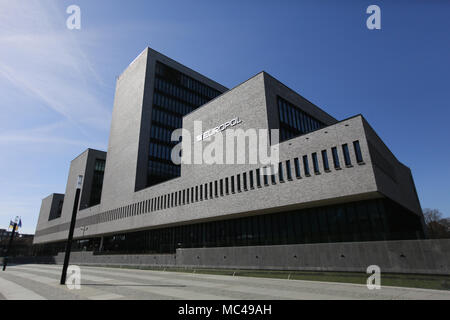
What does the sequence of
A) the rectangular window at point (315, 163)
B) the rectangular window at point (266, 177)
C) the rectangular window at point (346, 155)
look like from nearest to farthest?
the rectangular window at point (346, 155) < the rectangular window at point (315, 163) < the rectangular window at point (266, 177)

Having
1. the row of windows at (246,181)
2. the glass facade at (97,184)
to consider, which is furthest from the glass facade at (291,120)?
the glass facade at (97,184)

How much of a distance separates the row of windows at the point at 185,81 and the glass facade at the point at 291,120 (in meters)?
40.7

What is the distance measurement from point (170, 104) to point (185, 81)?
34.3 feet

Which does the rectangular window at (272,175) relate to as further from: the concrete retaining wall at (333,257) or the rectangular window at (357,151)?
the rectangular window at (357,151)

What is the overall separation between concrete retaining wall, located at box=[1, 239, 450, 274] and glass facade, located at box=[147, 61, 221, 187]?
27.3 metres

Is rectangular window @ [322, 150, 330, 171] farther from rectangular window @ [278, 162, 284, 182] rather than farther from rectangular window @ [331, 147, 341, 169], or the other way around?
rectangular window @ [278, 162, 284, 182]

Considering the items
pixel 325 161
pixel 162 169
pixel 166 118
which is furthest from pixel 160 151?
pixel 325 161

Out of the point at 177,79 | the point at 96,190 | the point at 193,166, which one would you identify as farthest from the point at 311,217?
the point at 96,190

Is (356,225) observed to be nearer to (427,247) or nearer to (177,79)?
(427,247)

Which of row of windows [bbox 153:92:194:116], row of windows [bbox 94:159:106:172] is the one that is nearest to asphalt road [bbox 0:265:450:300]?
row of windows [bbox 153:92:194:116]

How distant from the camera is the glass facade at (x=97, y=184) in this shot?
73.8 meters

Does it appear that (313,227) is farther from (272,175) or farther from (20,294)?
(20,294)
